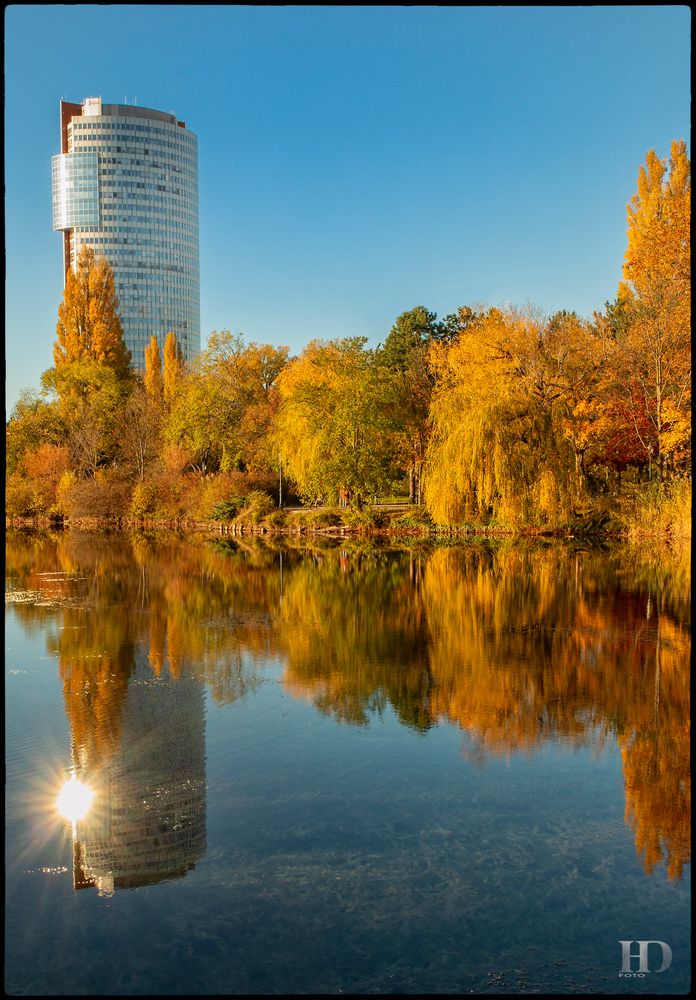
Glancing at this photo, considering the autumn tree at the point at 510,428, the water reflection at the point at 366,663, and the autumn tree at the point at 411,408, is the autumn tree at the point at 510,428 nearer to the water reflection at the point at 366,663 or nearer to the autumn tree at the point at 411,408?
the autumn tree at the point at 411,408

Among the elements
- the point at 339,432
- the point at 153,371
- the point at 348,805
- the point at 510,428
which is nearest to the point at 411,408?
the point at 339,432

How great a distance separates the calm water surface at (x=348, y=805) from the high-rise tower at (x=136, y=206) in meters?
125

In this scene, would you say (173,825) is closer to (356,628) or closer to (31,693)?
(31,693)

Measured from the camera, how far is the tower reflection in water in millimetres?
5641

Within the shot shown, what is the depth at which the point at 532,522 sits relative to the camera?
29.4 meters

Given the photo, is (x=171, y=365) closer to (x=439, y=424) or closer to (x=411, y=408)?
(x=411, y=408)

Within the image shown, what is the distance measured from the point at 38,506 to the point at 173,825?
40.2 metres

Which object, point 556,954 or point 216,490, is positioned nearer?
point 556,954

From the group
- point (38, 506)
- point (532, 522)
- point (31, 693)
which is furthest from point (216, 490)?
point (31, 693)

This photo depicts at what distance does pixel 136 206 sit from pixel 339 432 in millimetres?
113256

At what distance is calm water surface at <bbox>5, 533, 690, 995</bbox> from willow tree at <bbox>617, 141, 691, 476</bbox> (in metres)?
15.3

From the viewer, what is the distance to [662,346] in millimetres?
28344

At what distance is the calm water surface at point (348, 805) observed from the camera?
4598 millimetres

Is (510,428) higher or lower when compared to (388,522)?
higher
